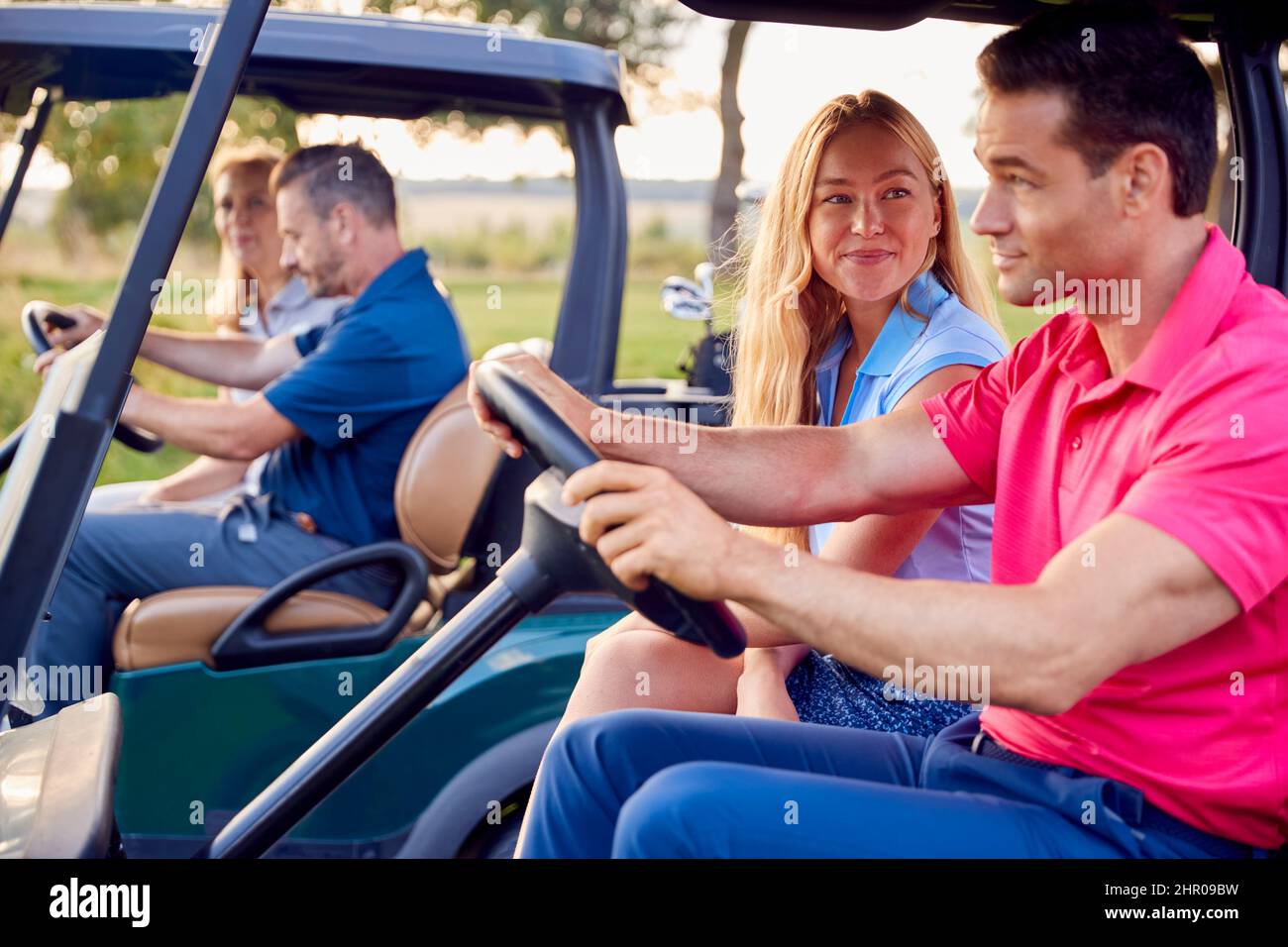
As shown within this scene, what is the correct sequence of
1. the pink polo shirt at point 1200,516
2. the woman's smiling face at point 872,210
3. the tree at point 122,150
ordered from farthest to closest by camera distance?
1. the tree at point 122,150
2. the woman's smiling face at point 872,210
3. the pink polo shirt at point 1200,516

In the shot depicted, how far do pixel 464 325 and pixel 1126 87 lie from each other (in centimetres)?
741

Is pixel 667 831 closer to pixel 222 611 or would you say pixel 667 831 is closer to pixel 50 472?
pixel 50 472

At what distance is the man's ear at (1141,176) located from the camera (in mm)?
1395

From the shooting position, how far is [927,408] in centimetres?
184

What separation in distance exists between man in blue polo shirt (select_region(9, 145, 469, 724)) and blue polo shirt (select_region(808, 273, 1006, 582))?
120 cm

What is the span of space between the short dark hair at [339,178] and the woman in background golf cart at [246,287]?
19.4 inches

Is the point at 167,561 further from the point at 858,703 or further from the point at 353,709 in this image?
the point at 858,703

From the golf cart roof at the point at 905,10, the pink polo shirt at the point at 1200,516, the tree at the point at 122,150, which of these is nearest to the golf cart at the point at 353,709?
the pink polo shirt at the point at 1200,516

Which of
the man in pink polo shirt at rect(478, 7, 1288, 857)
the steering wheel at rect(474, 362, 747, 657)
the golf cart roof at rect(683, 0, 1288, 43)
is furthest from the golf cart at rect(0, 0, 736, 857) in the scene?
the steering wheel at rect(474, 362, 747, 657)

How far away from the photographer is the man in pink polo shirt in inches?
50.1

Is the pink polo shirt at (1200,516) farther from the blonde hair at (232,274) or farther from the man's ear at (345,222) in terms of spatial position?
the blonde hair at (232,274)

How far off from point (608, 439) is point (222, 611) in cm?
122

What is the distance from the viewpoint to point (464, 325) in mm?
8609
